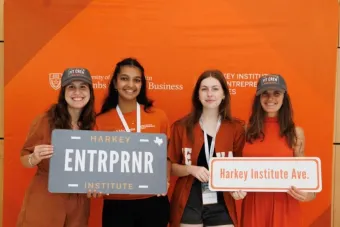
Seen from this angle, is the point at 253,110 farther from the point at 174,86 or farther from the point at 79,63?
the point at 79,63

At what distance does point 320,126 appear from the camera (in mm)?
3680

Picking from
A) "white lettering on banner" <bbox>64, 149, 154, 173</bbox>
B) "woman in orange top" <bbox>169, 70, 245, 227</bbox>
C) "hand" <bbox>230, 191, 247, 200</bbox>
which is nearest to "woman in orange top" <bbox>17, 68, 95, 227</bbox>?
"white lettering on banner" <bbox>64, 149, 154, 173</bbox>

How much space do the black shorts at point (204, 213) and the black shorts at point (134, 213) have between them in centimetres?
19

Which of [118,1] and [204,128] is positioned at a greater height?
[118,1]

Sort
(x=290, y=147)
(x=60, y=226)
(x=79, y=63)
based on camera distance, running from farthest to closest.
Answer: (x=79, y=63), (x=290, y=147), (x=60, y=226)

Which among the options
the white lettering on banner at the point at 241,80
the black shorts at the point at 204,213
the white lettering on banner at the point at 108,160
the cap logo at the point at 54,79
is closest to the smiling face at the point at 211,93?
the white lettering on banner at the point at 108,160

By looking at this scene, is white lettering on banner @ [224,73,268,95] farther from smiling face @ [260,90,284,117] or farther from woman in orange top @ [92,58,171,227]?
woman in orange top @ [92,58,171,227]

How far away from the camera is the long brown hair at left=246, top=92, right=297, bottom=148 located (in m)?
2.72

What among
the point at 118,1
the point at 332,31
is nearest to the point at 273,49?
the point at 332,31

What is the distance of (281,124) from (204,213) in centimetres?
85

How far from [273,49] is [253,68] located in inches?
10.4

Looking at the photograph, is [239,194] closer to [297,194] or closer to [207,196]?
[207,196]

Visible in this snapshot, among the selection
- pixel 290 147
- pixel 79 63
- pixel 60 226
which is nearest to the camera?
pixel 60 226

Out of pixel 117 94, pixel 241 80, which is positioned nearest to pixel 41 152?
pixel 117 94
